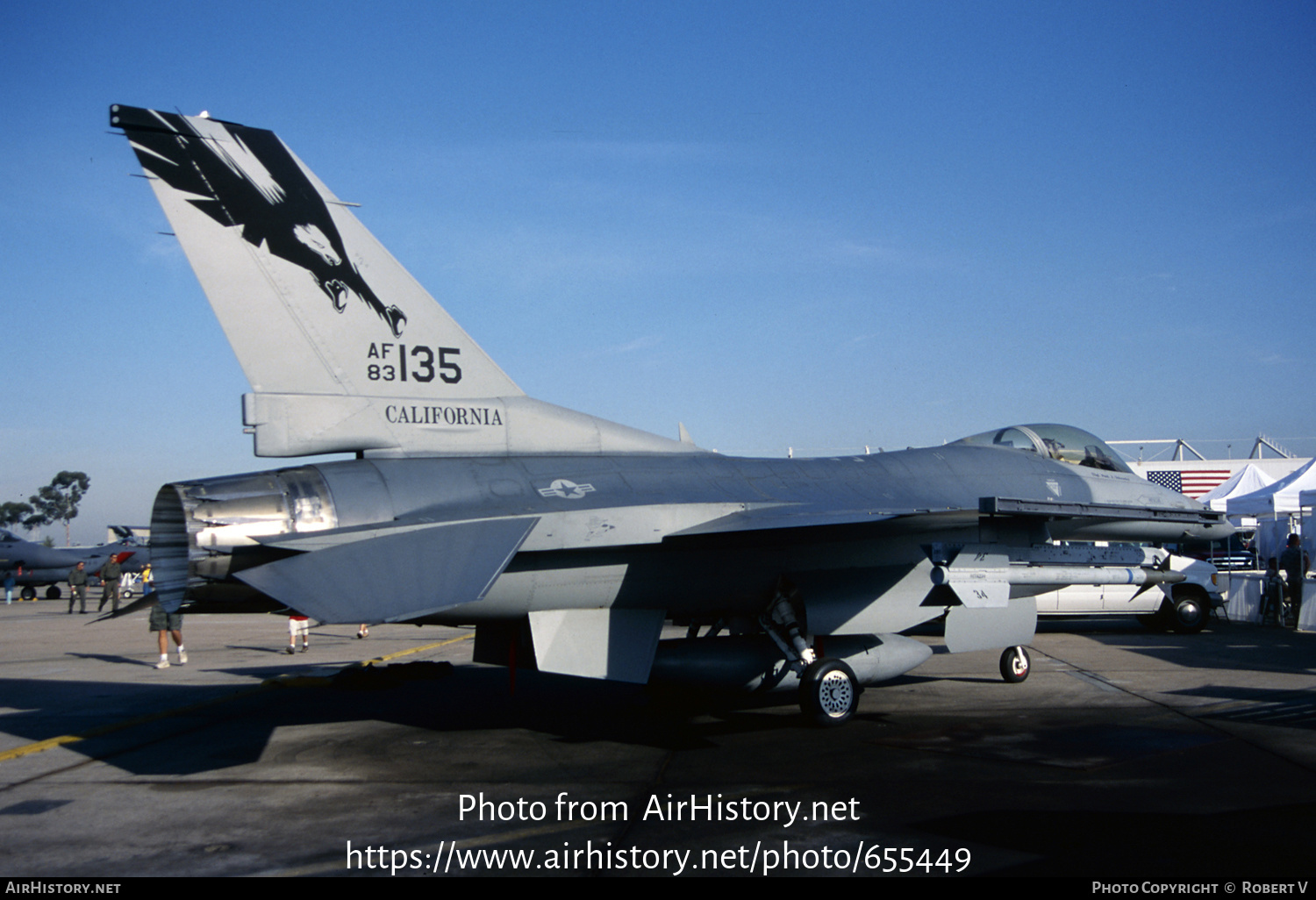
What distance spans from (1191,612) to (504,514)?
15.2 metres

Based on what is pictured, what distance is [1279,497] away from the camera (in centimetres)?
2169

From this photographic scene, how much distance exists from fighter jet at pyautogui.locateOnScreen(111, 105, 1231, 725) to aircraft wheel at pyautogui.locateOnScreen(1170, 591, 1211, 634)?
27.8 ft

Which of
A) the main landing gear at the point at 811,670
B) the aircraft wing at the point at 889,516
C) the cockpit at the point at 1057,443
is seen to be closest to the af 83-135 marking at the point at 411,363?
the aircraft wing at the point at 889,516

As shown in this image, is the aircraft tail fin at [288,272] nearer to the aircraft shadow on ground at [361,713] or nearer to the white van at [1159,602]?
the aircraft shadow on ground at [361,713]

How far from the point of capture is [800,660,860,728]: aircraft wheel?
9242 mm

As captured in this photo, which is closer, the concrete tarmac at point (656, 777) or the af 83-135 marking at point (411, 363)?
the concrete tarmac at point (656, 777)

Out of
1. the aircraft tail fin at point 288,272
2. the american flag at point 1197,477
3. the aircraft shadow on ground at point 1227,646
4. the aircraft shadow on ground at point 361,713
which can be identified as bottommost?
the aircraft shadow on ground at point 1227,646

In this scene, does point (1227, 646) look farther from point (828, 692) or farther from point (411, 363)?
point (411, 363)

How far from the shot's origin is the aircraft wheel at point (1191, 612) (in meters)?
17.9

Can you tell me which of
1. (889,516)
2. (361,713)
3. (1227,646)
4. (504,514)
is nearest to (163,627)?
(361,713)

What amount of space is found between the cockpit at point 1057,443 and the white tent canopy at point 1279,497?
10790 mm

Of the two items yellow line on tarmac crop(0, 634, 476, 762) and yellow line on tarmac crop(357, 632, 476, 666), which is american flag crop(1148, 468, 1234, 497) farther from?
yellow line on tarmac crop(0, 634, 476, 762)

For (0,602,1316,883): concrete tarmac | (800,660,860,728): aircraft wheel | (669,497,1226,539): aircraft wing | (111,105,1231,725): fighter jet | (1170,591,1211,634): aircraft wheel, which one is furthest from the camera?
(1170,591,1211,634): aircraft wheel

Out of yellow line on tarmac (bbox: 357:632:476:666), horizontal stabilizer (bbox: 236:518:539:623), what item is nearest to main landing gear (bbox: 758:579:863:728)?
horizontal stabilizer (bbox: 236:518:539:623)
